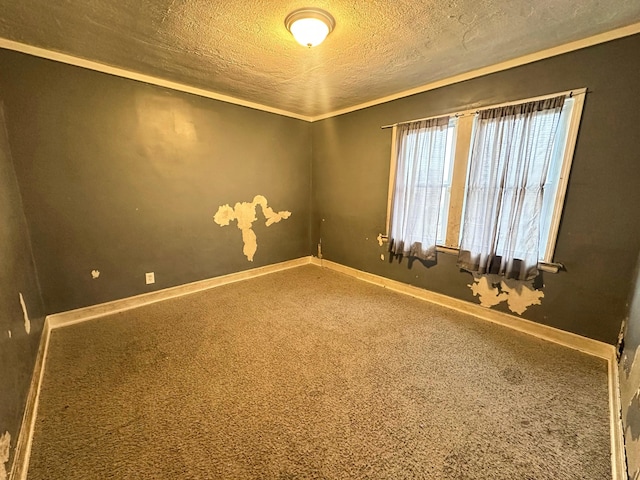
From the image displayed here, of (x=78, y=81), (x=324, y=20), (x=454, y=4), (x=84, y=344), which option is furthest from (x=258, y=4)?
(x=84, y=344)

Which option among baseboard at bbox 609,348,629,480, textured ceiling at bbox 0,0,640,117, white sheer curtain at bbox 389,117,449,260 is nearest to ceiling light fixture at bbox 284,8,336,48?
textured ceiling at bbox 0,0,640,117

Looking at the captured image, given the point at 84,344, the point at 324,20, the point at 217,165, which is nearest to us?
the point at 324,20

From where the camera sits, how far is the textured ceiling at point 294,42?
1.60 m

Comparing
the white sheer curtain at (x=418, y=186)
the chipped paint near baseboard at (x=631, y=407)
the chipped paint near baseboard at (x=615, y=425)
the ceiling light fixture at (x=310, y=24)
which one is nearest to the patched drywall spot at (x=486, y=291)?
the white sheer curtain at (x=418, y=186)

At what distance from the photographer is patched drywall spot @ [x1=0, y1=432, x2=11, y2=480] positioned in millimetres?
993

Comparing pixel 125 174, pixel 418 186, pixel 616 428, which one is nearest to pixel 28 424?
pixel 125 174

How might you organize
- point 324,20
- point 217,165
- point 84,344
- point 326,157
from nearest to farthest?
point 324,20, point 84,344, point 217,165, point 326,157

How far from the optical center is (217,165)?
3.27 m

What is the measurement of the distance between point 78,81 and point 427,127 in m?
3.34

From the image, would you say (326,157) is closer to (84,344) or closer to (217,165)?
(217,165)

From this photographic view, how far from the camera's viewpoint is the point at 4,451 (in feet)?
3.41

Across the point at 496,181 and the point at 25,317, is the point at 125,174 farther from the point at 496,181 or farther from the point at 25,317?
the point at 496,181

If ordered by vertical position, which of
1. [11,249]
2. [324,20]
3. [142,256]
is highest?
[324,20]

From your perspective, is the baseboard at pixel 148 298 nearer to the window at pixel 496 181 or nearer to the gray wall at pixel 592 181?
the window at pixel 496 181
